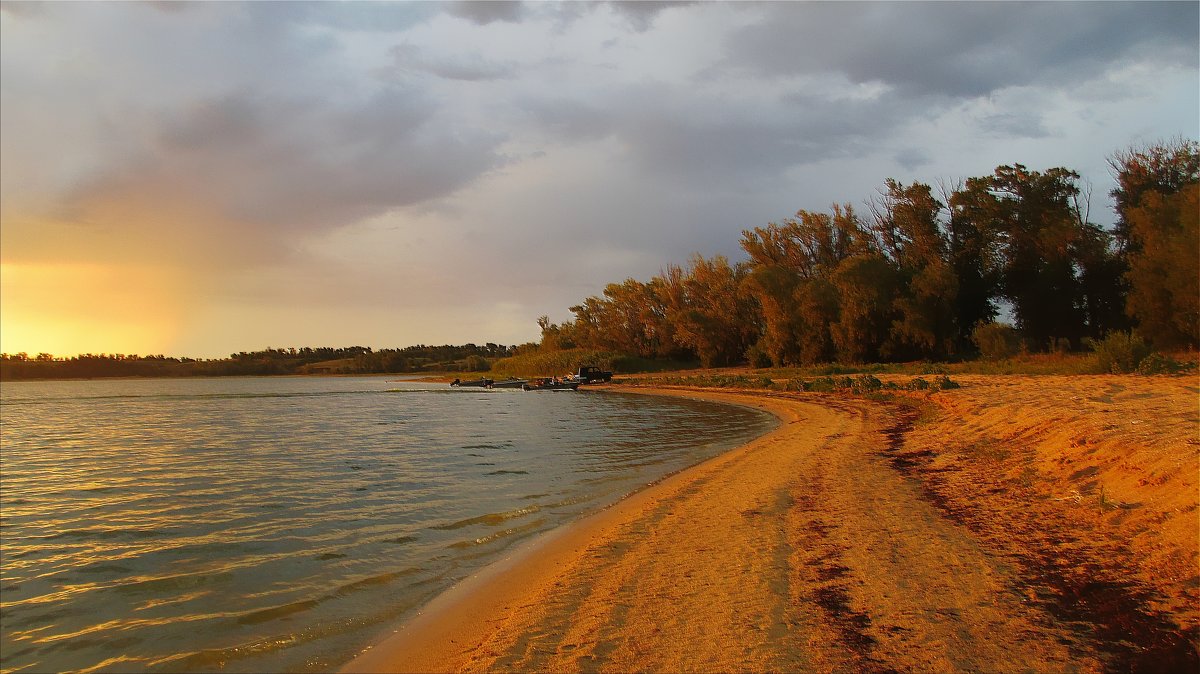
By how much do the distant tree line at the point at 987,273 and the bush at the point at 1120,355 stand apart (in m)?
7.07

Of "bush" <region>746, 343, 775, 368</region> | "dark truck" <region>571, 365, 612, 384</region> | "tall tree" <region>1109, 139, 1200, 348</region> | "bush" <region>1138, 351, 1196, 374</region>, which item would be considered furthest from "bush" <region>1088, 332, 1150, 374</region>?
"dark truck" <region>571, 365, 612, 384</region>

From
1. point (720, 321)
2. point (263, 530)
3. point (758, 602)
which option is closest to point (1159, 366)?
point (758, 602)

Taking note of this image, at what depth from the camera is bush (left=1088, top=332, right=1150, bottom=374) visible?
19.3 metres

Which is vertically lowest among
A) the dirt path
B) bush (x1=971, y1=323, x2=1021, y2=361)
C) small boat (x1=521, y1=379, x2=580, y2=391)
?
small boat (x1=521, y1=379, x2=580, y2=391)

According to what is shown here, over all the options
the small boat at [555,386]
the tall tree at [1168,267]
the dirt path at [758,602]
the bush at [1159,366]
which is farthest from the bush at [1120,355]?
the small boat at [555,386]

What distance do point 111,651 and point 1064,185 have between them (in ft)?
164

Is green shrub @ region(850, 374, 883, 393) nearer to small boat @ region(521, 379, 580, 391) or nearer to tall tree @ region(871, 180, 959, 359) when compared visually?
tall tree @ region(871, 180, 959, 359)

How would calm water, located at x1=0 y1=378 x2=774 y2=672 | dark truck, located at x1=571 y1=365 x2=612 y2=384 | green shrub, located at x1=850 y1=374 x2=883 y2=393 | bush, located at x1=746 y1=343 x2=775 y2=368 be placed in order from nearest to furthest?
calm water, located at x1=0 y1=378 x2=774 y2=672 → green shrub, located at x1=850 y1=374 x2=883 y2=393 → bush, located at x1=746 y1=343 x2=775 y2=368 → dark truck, located at x1=571 y1=365 x2=612 y2=384

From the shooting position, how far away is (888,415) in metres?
19.7

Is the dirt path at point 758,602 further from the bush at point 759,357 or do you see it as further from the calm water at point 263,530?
the bush at point 759,357

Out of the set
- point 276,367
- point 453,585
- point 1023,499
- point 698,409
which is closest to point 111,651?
point 453,585

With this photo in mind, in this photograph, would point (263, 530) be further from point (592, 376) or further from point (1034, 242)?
point (592, 376)

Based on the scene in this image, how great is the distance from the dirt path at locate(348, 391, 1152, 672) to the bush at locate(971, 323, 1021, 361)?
28.4 m

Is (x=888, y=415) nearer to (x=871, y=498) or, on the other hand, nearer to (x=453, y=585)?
(x=871, y=498)
